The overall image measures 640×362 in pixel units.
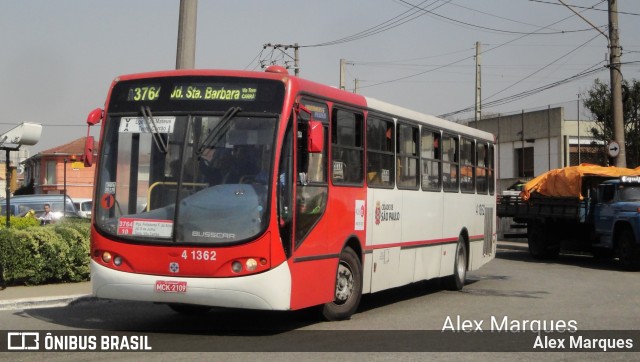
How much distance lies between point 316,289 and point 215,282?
5.06 feet

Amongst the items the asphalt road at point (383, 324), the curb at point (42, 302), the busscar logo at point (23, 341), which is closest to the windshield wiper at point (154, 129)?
the asphalt road at point (383, 324)

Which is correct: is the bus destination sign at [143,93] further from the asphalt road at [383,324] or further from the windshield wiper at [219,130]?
the asphalt road at [383,324]

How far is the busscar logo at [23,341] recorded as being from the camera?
950 centimetres

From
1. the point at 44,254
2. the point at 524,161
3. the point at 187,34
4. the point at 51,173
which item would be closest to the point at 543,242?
the point at 187,34

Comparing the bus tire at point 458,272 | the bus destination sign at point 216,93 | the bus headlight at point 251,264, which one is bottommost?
the bus tire at point 458,272

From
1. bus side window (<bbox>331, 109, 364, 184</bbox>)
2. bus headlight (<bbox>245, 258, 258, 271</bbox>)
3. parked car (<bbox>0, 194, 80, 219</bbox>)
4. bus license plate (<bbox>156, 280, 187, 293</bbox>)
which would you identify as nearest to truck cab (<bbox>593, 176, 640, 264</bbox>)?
bus side window (<bbox>331, 109, 364, 184</bbox>)

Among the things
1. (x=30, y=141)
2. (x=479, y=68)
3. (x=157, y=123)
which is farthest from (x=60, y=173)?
(x=157, y=123)

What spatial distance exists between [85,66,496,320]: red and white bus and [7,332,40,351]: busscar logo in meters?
0.86

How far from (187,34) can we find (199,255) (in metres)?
7.85

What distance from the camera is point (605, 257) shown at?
26.8 m

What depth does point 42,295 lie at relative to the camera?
14.1 metres

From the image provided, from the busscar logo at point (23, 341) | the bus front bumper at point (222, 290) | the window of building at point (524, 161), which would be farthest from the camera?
the window of building at point (524, 161)

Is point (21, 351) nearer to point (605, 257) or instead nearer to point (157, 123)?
point (157, 123)

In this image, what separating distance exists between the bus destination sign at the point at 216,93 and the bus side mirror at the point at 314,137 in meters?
0.74
